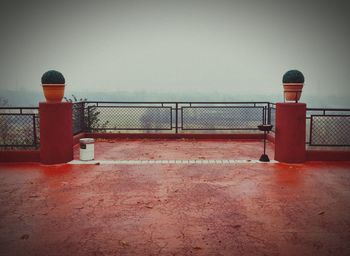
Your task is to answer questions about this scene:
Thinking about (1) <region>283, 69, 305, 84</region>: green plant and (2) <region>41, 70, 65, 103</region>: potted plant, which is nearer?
(2) <region>41, 70, 65, 103</region>: potted plant

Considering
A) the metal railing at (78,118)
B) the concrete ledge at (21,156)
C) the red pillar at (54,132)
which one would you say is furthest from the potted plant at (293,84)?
the metal railing at (78,118)

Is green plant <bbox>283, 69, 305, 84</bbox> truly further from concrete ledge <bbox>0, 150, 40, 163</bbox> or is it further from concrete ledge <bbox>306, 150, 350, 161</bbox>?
concrete ledge <bbox>0, 150, 40, 163</bbox>

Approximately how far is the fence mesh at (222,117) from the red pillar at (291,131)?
4260mm

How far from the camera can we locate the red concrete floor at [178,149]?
8469mm

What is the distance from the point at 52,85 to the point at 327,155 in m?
7.09

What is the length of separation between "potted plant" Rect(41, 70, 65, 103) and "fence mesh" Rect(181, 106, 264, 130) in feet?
17.9

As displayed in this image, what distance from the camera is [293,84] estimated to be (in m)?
7.43

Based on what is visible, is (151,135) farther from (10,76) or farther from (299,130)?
(10,76)

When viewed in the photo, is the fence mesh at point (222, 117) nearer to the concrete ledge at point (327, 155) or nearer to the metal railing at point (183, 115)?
the metal railing at point (183, 115)

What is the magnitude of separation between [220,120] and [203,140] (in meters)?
1.18

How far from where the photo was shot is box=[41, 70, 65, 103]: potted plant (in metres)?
7.27

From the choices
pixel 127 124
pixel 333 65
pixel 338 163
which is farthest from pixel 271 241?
pixel 333 65

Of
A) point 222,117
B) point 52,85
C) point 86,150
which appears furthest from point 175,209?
point 222,117

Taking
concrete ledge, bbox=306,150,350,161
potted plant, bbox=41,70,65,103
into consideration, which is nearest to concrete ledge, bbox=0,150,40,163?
potted plant, bbox=41,70,65,103
